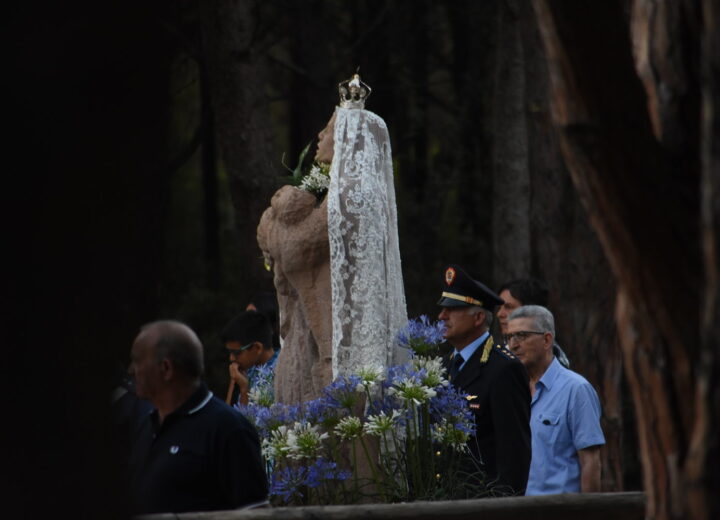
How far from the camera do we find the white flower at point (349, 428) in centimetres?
688

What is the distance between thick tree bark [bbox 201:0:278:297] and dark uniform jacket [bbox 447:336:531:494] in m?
6.68

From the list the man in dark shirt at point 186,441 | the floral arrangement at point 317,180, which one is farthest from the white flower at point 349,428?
the man in dark shirt at point 186,441

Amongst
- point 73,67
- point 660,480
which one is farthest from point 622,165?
point 73,67

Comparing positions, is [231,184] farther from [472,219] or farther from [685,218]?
[685,218]

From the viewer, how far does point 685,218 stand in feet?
11.7

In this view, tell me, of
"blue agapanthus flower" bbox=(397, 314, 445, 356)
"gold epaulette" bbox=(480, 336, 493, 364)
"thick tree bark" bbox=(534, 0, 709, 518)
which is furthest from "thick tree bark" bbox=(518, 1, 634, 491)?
"thick tree bark" bbox=(534, 0, 709, 518)

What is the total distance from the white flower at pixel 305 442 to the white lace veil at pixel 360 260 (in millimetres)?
428

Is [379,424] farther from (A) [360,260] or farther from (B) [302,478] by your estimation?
(A) [360,260]

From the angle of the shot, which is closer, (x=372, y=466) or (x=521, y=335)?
(x=372, y=466)

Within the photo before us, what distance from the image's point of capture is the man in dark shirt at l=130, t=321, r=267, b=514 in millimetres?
5227

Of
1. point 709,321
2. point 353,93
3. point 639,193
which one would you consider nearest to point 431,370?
point 353,93

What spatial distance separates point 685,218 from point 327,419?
369 cm

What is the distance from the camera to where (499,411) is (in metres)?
7.22

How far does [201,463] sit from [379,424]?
1794mm
